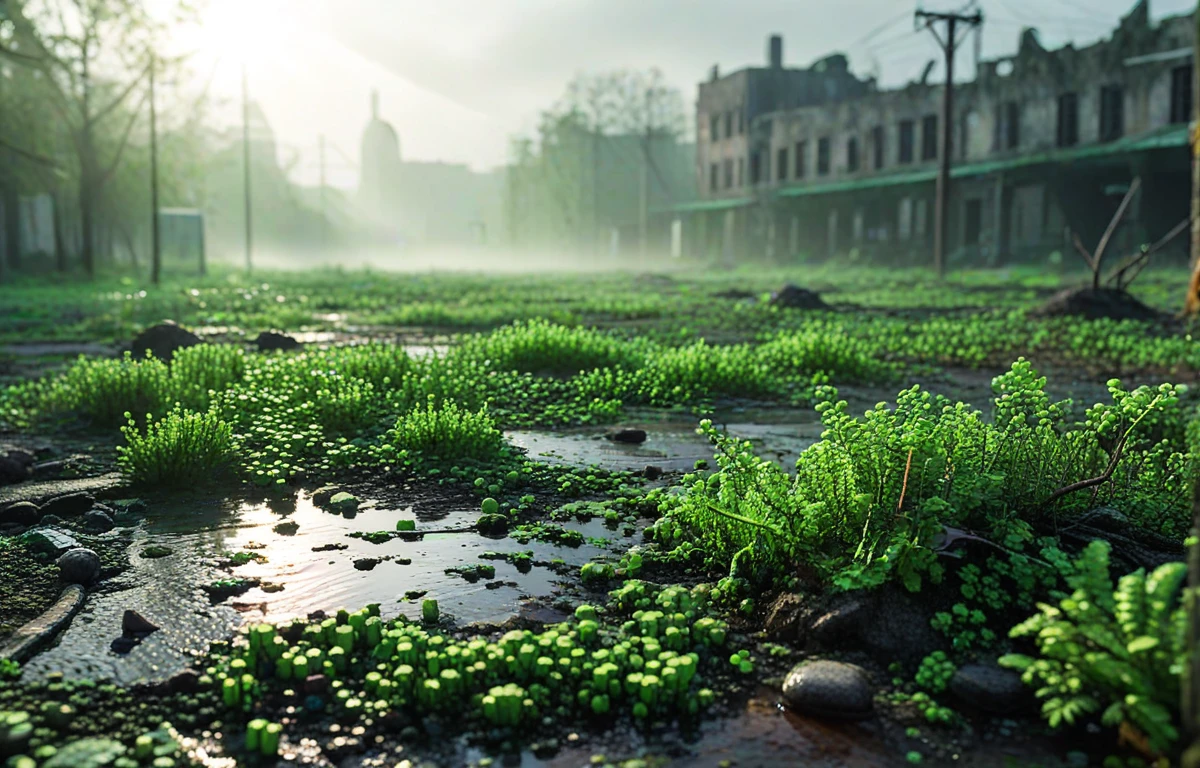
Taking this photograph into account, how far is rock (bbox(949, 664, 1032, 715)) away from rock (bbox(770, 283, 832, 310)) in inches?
607

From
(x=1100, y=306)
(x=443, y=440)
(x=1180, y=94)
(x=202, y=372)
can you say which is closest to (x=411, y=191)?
(x=1180, y=94)

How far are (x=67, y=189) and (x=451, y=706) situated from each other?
40964 mm

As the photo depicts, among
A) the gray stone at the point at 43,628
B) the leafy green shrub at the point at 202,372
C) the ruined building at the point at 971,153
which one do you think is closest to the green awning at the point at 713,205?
the ruined building at the point at 971,153

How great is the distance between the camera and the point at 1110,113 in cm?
2941

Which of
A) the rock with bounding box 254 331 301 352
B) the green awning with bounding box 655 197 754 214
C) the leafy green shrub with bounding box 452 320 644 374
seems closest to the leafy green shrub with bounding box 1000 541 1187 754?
the leafy green shrub with bounding box 452 320 644 374

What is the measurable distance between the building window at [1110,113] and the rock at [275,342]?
25917 millimetres

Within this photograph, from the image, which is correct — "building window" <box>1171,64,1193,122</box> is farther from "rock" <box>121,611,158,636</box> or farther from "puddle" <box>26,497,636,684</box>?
"rock" <box>121,611,158,636</box>

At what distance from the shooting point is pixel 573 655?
318 centimetres

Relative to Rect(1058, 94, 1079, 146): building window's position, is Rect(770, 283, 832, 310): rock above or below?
below

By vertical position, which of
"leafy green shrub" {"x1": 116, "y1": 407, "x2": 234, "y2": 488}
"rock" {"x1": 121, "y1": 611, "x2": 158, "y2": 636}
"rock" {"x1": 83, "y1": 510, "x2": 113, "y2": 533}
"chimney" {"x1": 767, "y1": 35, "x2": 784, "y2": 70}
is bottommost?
"rock" {"x1": 121, "y1": 611, "x2": 158, "y2": 636}

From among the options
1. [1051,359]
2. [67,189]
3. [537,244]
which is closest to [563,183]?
[537,244]

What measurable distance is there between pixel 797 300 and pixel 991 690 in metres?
15.7

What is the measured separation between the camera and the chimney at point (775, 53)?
47.4 metres

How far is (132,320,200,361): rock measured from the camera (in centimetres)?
1062
